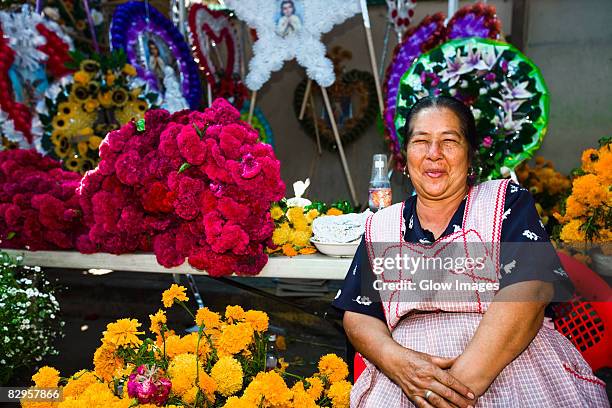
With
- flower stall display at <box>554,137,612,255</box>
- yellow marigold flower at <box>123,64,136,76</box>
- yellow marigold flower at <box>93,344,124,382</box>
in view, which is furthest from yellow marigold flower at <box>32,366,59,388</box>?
yellow marigold flower at <box>123,64,136,76</box>

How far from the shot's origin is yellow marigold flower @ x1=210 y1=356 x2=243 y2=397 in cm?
137

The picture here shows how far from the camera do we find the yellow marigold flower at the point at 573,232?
2.48 meters

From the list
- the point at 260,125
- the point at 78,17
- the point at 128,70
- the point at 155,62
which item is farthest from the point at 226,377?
the point at 78,17

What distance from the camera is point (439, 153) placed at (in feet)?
5.19

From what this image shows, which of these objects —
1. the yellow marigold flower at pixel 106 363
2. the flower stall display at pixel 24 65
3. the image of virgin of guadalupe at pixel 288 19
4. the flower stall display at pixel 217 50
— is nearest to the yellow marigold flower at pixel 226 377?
the yellow marigold flower at pixel 106 363

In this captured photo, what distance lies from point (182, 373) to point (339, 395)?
477mm

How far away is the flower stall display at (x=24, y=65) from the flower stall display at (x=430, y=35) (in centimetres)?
259

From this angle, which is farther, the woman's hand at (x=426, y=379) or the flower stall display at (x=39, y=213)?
the flower stall display at (x=39, y=213)

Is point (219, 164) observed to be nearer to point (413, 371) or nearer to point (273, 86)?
point (413, 371)

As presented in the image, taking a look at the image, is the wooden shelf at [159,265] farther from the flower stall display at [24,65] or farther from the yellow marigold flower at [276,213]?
the flower stall display at [24,65]

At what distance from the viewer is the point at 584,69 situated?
5.14m

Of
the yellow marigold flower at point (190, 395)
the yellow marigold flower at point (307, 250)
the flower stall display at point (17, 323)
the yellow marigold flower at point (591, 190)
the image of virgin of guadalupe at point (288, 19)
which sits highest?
the image of virgin of guadalupe at point (288, 19)

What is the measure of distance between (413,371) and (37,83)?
3.94 meters

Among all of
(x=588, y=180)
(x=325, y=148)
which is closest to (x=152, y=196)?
(x=588, y=180)
